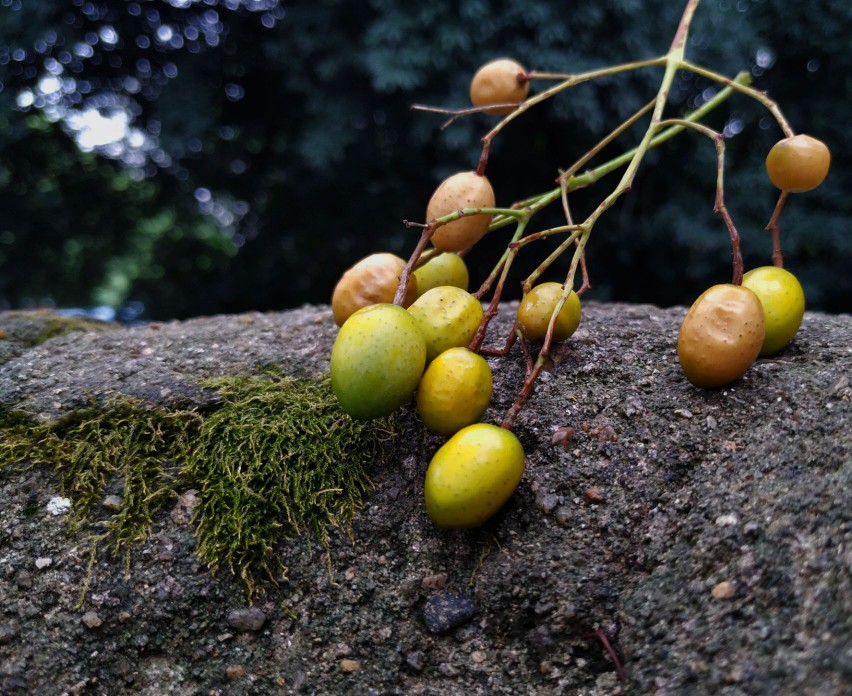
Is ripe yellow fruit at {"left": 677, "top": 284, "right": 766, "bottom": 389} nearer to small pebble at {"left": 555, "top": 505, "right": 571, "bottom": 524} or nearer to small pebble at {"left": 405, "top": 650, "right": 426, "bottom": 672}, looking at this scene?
small pebble at {"left": 555, "top": 505, "right": 571, "bottom": 524}

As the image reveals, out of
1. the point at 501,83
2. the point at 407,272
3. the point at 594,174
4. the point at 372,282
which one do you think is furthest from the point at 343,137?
the point at 407,272

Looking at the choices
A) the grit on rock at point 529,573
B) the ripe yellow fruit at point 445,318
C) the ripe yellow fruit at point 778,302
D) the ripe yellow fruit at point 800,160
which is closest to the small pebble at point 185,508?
the grit on rock at point 529,573

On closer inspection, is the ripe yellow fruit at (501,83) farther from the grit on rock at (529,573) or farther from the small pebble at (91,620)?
the small pebble at (91,620)

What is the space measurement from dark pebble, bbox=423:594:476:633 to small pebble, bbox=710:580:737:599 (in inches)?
11.3

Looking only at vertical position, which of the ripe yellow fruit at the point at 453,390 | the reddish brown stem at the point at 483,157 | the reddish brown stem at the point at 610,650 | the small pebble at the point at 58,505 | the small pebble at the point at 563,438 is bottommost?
the reddish brown stem at the point at 610,650

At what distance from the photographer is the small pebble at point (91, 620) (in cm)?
89

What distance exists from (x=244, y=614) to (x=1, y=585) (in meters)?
0.31

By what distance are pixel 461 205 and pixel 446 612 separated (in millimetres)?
574

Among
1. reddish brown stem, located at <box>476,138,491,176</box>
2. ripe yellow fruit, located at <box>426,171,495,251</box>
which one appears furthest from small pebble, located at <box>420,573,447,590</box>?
reddish brown stem, located at <box>476,138,491,176</box>

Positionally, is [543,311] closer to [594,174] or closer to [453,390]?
[453,390]

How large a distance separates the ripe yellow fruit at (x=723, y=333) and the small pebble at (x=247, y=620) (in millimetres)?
657

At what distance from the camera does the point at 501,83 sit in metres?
1.33

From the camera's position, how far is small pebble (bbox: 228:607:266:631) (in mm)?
900

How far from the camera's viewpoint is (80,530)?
961 mm
